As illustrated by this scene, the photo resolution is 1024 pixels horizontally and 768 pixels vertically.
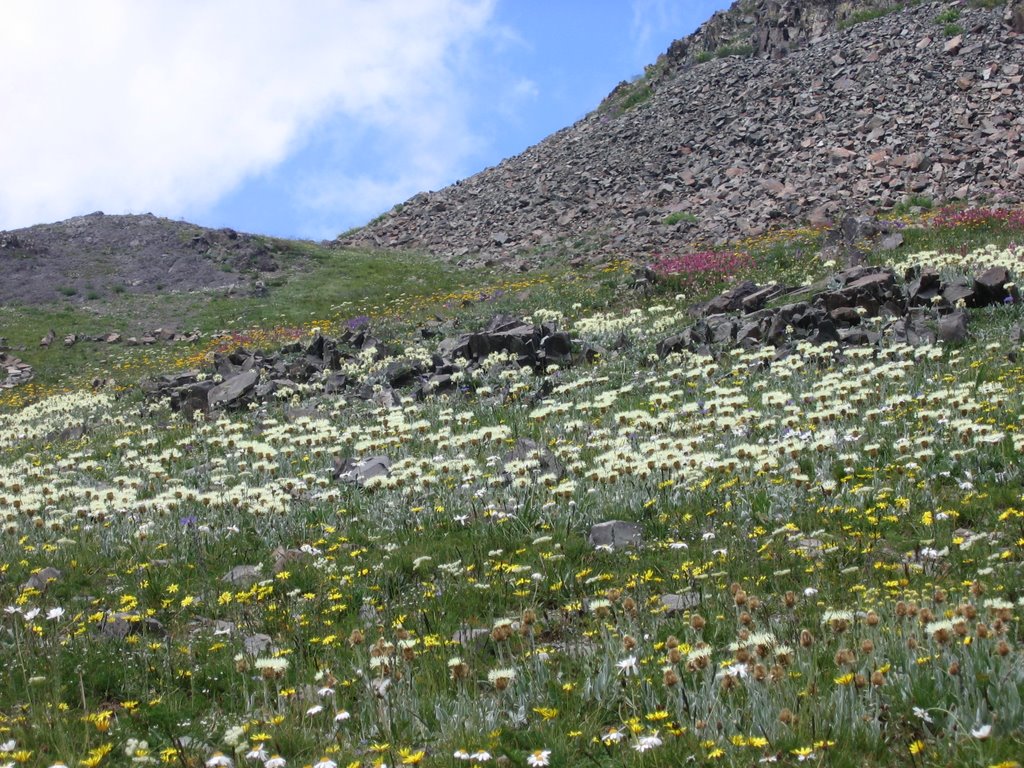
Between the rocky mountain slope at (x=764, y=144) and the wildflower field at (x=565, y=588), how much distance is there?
76.8 feet

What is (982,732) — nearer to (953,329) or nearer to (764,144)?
(953,329)

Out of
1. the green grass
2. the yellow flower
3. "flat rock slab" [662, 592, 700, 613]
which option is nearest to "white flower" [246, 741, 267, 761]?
the yellow flower

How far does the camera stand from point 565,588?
6215 millimetres

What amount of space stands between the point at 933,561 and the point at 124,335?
34.1 m

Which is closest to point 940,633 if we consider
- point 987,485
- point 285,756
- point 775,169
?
point 285,756

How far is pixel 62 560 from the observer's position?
773 centimetres

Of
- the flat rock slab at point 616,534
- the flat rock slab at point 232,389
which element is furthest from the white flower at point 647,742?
the flat rock slab at point 232,389

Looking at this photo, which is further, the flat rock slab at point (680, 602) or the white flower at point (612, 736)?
the flat rock slab at point (680, 602)

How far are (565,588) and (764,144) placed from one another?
41.3 m

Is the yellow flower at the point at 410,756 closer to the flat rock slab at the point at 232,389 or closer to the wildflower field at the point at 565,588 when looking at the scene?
the wildflower field at the point at 565,588

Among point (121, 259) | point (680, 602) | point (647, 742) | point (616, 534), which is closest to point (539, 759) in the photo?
point (647, 742)

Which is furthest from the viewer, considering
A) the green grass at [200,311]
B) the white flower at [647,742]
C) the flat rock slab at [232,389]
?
the green grass at [200,311]

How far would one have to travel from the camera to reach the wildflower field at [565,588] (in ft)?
12.2

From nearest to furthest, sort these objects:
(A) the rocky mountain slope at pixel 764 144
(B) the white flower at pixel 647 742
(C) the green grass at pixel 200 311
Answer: (B) the white flower at pixel 647 742 → (C) the green grass at pixel 200 311 → (A) the rocky mountain slope at pixel 764 144
